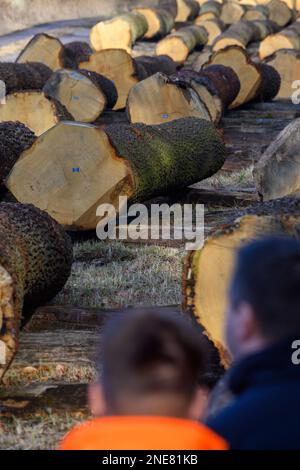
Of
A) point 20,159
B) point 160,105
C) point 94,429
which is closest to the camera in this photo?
point 94,429

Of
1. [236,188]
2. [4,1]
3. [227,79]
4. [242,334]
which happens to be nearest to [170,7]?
[4,1]

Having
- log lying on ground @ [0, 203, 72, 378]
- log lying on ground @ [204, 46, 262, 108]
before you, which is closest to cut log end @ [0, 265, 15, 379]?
log lying on ground @ [0, 203, 72, 378]

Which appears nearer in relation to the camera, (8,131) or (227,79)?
(8,131)

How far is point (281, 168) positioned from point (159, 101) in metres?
3.43

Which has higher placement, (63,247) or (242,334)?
(242,334)

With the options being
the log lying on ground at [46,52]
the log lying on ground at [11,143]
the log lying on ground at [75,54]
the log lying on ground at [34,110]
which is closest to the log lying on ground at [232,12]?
the log lying on ground at [75,54]

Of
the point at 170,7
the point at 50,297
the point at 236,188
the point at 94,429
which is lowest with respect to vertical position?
the point at 170,7

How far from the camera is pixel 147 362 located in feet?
6.71

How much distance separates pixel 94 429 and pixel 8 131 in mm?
5546

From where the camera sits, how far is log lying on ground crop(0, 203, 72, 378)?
4.80m

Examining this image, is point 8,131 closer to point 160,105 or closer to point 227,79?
point 160,105

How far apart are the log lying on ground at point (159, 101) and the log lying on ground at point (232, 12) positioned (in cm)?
970

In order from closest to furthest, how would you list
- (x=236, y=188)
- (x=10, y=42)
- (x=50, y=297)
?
(x=50, y=297) → (x=236, y=188) → (x=10, y=42)

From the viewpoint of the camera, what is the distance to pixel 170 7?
19297mm
